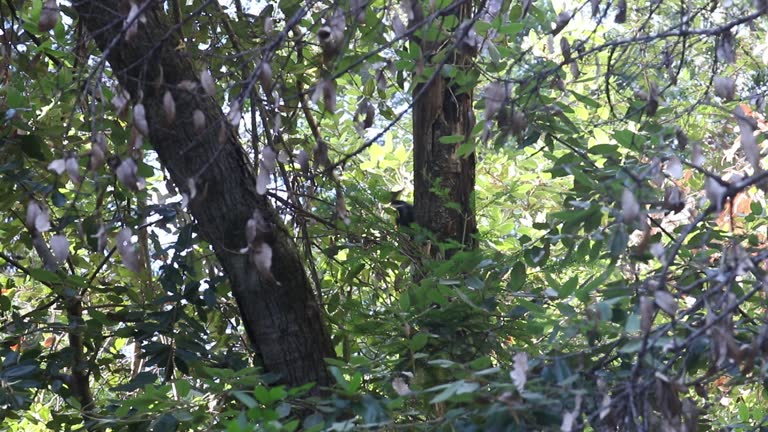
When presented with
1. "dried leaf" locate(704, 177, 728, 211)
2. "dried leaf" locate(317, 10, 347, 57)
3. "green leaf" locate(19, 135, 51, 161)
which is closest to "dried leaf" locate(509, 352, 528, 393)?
"dried leaf" locate(704, 177, 728, 211)

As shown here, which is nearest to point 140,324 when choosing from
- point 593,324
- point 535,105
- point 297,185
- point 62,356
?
point 62,356

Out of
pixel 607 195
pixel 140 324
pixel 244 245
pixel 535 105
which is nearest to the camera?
pixel 607 195

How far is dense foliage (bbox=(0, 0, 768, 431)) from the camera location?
1526 mm

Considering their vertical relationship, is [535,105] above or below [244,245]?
above

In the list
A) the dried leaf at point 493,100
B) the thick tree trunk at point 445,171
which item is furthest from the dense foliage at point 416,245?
the thick tree trunk at point 445,171

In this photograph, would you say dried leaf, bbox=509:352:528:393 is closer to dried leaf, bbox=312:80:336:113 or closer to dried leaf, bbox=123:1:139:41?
dried leaf, bbox=312:80:336:113

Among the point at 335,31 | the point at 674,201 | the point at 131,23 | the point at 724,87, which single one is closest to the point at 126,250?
the point at 131,23

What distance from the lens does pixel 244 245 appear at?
225 cm

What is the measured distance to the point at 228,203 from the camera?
2.27 meters

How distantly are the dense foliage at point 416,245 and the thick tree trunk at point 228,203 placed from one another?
48 millimetres

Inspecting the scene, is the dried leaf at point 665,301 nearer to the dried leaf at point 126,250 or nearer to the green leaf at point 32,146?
the dried leaf at point 126,250

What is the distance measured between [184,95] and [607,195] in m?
0.97

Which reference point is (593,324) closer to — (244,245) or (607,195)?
(607,195)

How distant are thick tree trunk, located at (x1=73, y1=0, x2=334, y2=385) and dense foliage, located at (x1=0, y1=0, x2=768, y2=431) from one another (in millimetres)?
48
